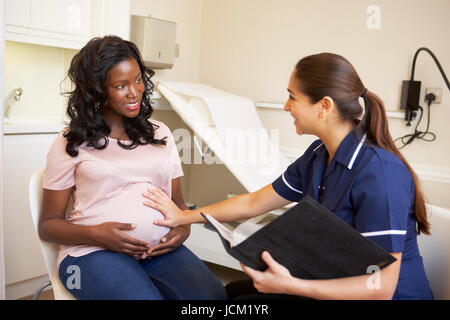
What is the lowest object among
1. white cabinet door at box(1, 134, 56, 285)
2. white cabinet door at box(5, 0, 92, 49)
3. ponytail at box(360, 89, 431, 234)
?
white cabinet door at box(1, 134, 56, 285)

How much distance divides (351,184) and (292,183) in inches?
13.5

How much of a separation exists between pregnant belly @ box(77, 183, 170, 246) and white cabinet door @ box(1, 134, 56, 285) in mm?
1049

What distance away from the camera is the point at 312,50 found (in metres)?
2.99

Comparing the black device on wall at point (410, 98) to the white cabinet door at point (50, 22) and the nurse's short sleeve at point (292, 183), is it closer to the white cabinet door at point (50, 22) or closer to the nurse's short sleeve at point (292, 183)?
the nurse's short sleeve at point (292, 183)

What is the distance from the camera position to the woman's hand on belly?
1.29m

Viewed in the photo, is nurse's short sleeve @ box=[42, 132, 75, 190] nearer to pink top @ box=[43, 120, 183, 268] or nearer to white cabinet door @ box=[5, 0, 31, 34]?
pink top @ box=[43, 120, 183, 268]

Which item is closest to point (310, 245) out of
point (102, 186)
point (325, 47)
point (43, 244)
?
point (102, 186)

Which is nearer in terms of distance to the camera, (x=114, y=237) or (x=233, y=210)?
(x=114, y=237)

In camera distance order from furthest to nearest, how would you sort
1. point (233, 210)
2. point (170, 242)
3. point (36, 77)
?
point (36, 77) → point (233, 210) → point (170, 242)

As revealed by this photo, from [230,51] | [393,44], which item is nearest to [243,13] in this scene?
[230,51]

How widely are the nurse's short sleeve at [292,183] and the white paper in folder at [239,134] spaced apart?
82cm

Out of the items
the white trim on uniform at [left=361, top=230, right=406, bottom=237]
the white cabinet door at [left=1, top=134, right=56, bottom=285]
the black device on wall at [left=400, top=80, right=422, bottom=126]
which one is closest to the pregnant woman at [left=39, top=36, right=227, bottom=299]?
the white trim on uniform at [left=361, top=230, right=406, bottom=237]

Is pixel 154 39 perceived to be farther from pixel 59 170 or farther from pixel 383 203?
pixel 383 203

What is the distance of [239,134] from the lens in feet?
8.44
